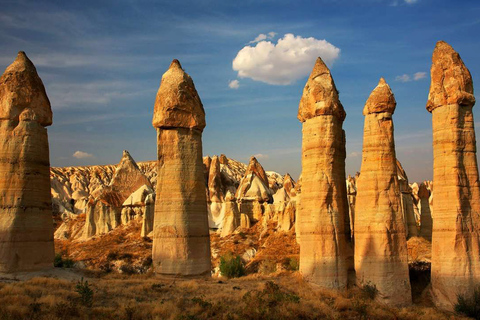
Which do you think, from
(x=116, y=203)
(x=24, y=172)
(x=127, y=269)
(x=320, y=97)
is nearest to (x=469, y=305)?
(x=320, y=97)

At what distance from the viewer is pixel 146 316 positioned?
14.1 meters

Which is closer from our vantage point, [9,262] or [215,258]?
[9,262]

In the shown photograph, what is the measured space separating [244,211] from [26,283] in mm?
33752

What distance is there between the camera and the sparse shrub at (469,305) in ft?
56.1

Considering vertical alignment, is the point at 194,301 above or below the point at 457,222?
below

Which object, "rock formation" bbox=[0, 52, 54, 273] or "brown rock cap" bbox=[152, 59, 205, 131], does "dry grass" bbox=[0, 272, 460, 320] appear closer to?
"rock formation" bbox=[0, 52, 54, 273]

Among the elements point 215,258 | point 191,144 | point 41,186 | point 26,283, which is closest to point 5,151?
point 41,186

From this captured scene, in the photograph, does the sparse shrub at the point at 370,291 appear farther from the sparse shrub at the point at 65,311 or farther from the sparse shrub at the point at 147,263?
the sparse shrub at the point at 147,263

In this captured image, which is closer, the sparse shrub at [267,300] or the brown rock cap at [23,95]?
the sparse shrub at [267,300]

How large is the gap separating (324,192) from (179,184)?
5.88 meters

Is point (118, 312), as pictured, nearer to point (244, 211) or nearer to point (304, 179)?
point (304, 179)

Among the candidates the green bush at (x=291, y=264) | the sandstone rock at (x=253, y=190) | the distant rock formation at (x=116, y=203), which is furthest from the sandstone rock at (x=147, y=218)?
the green bush at (x=291, y=264)

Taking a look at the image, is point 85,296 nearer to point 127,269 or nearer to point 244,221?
point 127,269

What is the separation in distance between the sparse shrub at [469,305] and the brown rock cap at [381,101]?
765 cm
